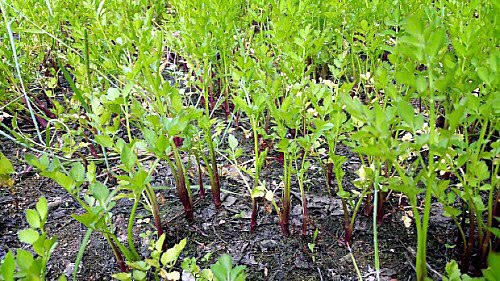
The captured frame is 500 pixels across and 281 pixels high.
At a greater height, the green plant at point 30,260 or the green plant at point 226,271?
the green plant at point 30,260

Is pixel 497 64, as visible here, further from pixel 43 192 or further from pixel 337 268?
pixel 43 192

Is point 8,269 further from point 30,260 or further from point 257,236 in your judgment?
point 257,236

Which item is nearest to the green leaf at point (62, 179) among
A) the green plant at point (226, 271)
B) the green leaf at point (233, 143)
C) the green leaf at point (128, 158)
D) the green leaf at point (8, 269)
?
the green leaf at point (128, 158)

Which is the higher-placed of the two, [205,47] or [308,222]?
[205,47]

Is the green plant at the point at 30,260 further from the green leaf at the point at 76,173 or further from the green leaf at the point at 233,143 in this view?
the green leaf at the point at 233,143

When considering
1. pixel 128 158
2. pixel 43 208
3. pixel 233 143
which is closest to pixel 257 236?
pixel 233 143

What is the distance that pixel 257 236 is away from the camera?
4.39 ft

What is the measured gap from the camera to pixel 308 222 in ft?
4.46

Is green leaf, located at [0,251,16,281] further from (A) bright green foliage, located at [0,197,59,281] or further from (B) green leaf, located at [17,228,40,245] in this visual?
(B) green leaf, located at [17,228,40,245]

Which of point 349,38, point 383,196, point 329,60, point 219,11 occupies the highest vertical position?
point 219,11

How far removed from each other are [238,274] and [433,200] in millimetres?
798

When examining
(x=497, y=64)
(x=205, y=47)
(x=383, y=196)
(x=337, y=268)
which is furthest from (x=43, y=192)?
(x=497, y=64)

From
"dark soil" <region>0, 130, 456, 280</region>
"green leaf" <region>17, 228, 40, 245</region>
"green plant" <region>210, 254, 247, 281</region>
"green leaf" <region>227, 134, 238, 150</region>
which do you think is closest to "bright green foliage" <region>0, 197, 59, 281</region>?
"green leaf" <region>17, 228, 40, 245</region>

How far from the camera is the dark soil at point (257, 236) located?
1.22m
